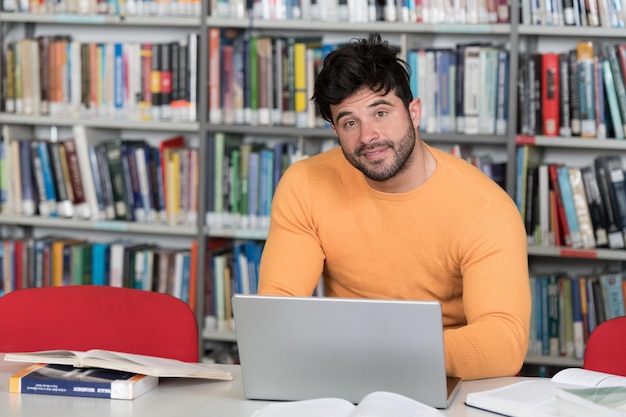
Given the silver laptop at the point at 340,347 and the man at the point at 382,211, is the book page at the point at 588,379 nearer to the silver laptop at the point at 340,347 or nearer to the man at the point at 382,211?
the silver laptop at the point at 340,347

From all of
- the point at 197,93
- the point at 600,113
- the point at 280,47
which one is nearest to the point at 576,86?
the point at 600,113

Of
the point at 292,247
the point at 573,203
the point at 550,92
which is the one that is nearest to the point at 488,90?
the point at 550,92

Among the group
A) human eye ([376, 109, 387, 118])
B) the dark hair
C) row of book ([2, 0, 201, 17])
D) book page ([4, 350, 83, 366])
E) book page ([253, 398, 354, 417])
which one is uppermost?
row of book ([2, 0, 201, 17])

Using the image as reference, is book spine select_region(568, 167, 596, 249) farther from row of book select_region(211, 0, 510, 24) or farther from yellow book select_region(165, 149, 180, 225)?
yellow book select_region(165, 149, 180, 225)

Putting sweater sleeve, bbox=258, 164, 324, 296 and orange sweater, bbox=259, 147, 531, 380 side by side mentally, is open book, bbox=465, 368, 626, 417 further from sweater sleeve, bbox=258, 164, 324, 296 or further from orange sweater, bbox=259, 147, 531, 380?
sweater sleeve, bbox=258, 164, 324, 296

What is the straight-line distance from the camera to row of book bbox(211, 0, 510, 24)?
2.96 m

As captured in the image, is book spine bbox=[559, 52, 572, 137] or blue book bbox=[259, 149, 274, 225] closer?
book spine bbox=[559, 52, 572, 137]

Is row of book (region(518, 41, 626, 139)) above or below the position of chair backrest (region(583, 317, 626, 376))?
above

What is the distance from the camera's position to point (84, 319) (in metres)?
1.91

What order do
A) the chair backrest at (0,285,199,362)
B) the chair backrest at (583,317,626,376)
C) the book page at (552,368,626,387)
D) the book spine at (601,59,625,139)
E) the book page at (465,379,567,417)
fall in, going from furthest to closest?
the book spine at (601,59,625,139), the chair backrest at (0,285,199,362), the chair backrest at (583,317,626,376), the book page at (552,368,626,387), the book page at (465,379,567,417)

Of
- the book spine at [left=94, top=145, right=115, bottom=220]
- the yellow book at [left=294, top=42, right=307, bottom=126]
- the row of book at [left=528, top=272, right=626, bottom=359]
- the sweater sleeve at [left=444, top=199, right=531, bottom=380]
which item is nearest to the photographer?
the sweater sleeve at [left=444, top=199, right=531, bottom=380]

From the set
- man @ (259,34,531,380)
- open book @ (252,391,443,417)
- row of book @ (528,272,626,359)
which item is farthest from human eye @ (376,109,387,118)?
row of book @ (528,272,626,359)


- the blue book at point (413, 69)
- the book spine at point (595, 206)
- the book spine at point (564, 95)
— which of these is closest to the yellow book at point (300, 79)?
the blue book at point (413, 69)

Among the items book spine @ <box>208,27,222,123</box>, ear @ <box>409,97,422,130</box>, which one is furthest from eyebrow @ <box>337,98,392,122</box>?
book spine @ <box>208,27,222,123</box>
